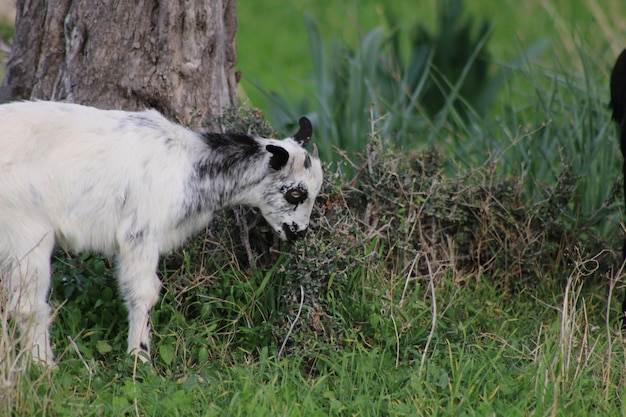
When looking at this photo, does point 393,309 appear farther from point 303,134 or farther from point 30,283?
point 30,283

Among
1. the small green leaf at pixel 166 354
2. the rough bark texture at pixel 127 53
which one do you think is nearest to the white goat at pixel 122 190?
the small green leaf at pixel 166 354

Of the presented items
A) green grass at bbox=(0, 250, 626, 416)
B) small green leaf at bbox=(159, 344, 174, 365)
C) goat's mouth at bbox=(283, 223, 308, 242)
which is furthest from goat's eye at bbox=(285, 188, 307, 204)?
small green leaf at bbox=(159, 344, 174, 365)

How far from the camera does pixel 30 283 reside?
379 centimetres

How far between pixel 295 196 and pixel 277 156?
0.72ft

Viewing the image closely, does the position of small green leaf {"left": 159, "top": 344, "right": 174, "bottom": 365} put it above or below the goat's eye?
below

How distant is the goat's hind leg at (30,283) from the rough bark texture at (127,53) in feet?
4.01

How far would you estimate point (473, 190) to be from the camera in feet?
16.7

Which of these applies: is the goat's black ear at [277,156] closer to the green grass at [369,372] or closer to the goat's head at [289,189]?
the goat's head at [289,189]

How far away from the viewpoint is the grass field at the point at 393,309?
377 cm

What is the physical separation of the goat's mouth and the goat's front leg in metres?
0.63

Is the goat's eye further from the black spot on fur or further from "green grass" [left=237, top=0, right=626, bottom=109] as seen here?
"green grass" [left=237, top=0, right=626, bottom=109]

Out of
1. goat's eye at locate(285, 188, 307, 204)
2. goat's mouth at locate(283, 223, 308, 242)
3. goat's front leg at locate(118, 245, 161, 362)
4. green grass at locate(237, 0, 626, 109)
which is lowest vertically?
green grass at locate(237, 0, 626, 109)

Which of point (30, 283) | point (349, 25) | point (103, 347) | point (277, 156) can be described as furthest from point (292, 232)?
point (349, 25)

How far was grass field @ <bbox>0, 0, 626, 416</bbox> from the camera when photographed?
3.77 metres
